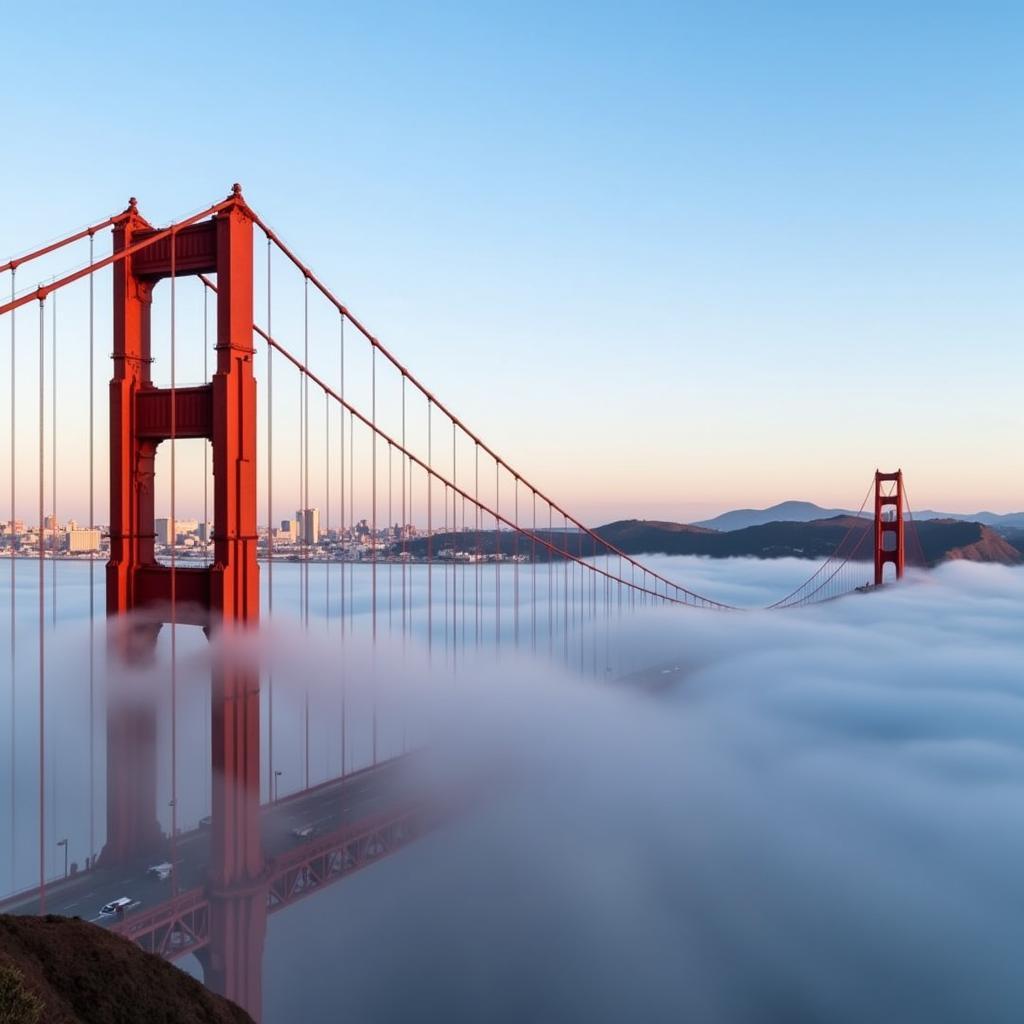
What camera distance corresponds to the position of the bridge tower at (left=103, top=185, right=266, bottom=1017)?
11.5 metres

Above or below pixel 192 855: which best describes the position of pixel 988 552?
above

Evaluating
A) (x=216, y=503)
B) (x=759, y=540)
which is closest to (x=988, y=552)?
(x=759, y=540)

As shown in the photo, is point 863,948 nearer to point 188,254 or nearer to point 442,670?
point 188,254

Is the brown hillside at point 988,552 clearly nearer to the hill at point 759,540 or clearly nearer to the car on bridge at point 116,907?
the hill at point 759,540

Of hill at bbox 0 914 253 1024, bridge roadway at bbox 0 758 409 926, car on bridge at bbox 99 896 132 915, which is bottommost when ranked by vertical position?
bridge roadway at bbox 0 758 409 926

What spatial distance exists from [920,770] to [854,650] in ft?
131

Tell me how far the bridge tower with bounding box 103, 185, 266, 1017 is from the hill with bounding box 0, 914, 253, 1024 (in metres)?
6.15

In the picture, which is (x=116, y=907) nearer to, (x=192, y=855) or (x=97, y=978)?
(x=192, y=855)

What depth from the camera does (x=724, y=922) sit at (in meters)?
17.4

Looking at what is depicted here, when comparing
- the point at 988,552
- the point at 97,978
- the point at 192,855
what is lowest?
the point at 192,855

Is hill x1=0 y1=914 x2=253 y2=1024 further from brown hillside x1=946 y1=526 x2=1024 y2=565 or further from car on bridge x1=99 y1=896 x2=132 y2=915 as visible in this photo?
brown hillside x1=946 y1=526 x2=1024 y2=565

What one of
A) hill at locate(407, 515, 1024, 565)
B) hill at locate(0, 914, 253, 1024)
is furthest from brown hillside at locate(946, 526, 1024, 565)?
hill at locate(0, 914, 253, 1024)

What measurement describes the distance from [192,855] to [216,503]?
25.2 feet

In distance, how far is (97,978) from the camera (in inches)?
185
